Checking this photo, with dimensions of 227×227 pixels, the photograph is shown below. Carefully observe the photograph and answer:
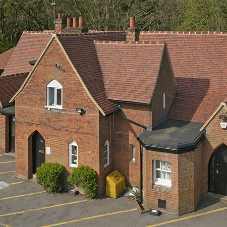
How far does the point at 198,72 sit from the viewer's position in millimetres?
22656

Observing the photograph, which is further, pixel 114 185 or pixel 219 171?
pixel 114 185

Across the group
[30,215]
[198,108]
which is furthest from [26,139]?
[198,108]

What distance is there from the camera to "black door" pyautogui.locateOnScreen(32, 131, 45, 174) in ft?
70.5

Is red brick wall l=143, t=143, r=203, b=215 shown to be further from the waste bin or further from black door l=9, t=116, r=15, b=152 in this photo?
black door l=9, t=116, r=15, b=152

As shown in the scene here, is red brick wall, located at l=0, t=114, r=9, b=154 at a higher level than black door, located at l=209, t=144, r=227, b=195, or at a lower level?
higher

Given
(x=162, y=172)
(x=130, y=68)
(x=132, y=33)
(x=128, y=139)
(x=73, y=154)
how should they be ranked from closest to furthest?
(x=162, y=172) < (x=128, y=139) < (x=73, y=154) < (x=130, y=68) < (x=132, y=33)

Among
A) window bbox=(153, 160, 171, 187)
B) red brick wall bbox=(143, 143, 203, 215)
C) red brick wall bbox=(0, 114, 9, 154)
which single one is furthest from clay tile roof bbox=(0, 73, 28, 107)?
window bbox=(153, 160, 171, 187)

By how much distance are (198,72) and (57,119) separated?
989 cm

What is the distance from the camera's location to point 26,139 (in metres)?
21.3

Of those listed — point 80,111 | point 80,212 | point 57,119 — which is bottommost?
point 80,212

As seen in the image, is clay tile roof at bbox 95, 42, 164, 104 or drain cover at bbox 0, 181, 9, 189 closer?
clay tile roof at bbox 95, 42, 164, 104

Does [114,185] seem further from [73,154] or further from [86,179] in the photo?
[73,154]

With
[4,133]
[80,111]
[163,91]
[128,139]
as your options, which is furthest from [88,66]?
[4,133]

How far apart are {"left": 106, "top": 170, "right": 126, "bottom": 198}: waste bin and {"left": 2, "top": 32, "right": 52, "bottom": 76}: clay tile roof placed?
1250 centimetres
